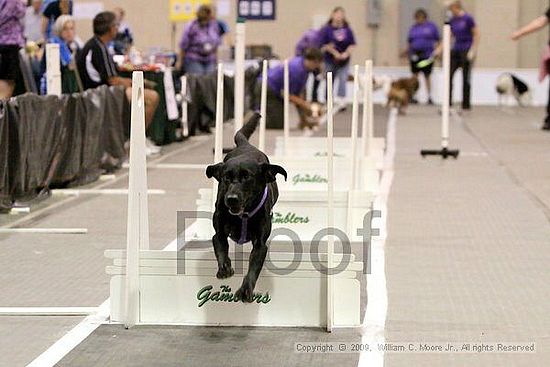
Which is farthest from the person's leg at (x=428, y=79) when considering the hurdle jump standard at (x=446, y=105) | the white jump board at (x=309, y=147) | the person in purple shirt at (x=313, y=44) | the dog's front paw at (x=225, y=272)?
the dog's front paw at (x=225, y=272)

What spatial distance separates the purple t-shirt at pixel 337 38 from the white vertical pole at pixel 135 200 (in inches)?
563

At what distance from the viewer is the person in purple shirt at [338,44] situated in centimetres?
1934

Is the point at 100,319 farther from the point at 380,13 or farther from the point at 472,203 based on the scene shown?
the point at 380,13

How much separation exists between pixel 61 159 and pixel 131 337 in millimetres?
4554

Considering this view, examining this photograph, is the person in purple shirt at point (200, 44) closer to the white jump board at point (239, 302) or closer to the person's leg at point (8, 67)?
the person's leg at point (8, 67)

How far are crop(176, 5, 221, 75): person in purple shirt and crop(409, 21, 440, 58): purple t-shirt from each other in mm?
6128

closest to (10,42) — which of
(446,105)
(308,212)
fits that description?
(308,212)

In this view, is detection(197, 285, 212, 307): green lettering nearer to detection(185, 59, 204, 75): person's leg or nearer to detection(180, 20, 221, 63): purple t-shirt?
detection(180, 20, 221, 63): purple t-shirt

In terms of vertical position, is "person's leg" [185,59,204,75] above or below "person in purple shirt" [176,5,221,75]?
below

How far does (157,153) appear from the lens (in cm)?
1268

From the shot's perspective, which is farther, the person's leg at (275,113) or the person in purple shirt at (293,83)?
the person's leg at (275,113)

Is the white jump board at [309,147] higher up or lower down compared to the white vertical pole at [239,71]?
lower down

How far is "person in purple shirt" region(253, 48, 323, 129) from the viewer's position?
46.0 ft

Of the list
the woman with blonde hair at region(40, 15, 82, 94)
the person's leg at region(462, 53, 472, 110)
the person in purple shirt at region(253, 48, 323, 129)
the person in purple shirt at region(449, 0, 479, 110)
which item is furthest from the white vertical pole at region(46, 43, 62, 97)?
the person's leg at region(462, 53, 472, 110)
